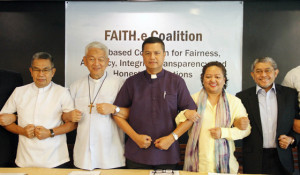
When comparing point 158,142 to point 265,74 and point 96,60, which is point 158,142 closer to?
point 96,60

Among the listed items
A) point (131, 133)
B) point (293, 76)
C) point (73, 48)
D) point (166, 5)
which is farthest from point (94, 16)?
point (293, 76)

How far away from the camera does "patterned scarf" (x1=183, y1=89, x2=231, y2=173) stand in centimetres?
206

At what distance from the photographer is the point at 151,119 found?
2162mm

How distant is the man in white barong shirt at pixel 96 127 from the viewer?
2275 millimetres

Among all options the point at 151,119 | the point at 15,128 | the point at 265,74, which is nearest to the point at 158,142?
the point at 151,119

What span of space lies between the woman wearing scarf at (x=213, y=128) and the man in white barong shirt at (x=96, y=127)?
2.18 ft

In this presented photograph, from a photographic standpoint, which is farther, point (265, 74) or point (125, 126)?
point (265, 74)

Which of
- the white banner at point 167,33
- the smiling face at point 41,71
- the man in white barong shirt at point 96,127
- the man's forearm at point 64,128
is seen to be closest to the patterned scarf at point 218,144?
the man in white barong shirt at point 96,127

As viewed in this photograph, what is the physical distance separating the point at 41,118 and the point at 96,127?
519 mm

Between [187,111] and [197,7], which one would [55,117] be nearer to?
[187,111]

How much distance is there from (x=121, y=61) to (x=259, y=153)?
6.36 ft

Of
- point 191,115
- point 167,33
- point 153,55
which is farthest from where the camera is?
point 167,33

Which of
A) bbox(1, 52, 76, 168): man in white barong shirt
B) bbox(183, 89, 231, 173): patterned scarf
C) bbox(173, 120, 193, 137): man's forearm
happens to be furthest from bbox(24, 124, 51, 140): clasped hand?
bbox(183, 89, 231, 173): patterned scarf

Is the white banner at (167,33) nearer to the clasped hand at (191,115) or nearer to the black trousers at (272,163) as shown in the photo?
the black trousers at (272,163)
